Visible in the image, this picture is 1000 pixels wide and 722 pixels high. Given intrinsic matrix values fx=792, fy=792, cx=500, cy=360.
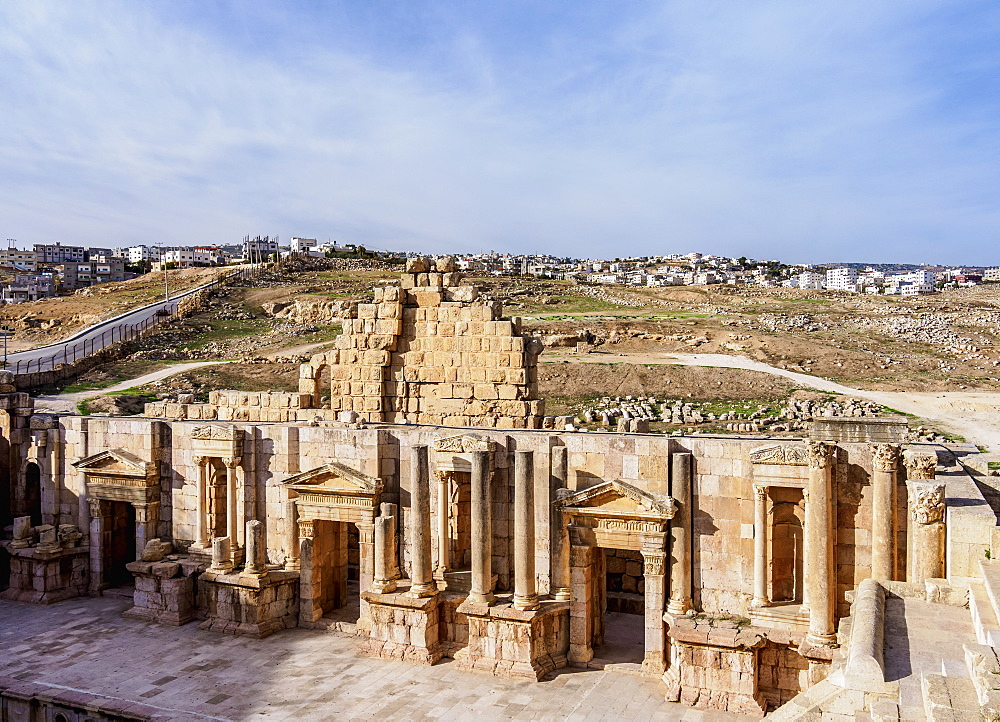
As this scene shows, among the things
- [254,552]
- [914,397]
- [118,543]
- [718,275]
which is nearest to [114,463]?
[118,543]

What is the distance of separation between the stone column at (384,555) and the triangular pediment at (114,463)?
5.86 metres

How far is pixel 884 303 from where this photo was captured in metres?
77.3

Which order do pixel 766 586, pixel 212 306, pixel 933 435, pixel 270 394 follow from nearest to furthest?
pixel 766 586 < pixel 270 394 < pixel 933 435 < pixel 212 306

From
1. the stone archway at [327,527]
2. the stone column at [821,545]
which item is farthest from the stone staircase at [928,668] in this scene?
the stone archway at [327,527]

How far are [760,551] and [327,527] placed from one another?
8.31 metres

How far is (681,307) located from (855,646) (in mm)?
66861

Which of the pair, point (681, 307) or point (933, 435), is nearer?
point (933, 435)

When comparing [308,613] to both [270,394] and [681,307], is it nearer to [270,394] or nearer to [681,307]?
[270,394]

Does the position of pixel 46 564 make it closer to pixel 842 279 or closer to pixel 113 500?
pixel 113 500

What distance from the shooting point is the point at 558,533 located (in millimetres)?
13500

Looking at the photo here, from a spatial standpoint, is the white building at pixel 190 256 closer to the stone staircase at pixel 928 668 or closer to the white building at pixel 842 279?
the white building at pixel 842 279

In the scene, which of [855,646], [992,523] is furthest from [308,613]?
[992,523]

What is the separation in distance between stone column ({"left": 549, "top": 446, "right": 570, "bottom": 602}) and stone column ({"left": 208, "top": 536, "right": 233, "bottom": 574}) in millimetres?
6542

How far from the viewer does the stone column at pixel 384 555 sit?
555 inches
